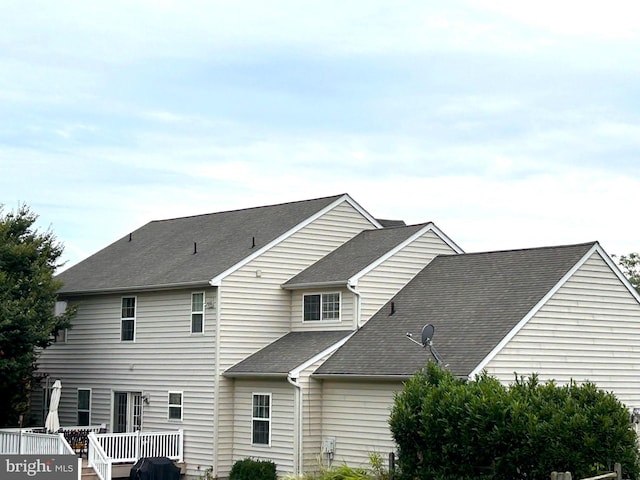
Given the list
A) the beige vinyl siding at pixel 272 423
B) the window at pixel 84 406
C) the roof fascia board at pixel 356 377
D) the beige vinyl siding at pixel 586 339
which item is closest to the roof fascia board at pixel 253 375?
the beige vinyl siding at pixel 272 423

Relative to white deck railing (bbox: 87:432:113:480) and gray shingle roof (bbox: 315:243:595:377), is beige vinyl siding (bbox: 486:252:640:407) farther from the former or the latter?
white deck railing (bbox: 87:432:113:480)

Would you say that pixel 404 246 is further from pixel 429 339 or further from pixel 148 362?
pixel 148 362

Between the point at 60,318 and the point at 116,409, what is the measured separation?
11.3 feet

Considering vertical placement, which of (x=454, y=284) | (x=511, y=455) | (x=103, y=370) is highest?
(x=454, y=284)

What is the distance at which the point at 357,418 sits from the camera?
28.4 m

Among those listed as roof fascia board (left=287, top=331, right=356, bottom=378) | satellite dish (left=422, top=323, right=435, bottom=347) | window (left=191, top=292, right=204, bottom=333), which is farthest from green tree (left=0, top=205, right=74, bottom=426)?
satellite dish (left=422, top=323, right=435, bottom=347)

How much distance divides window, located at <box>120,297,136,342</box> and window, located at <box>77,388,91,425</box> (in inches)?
103

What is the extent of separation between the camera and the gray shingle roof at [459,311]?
27047 millimetres

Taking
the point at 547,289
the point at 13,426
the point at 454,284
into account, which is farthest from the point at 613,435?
the point at 13,426

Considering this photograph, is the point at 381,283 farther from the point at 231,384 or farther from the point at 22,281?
the point at 22,281

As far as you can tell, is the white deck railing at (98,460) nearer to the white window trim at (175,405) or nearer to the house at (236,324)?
the house at (236,324)

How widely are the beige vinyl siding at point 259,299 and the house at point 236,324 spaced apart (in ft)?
0.14

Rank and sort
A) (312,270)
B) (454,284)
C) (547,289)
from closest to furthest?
(547,289), (454,284), (312,270)

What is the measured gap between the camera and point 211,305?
31.4 metres
